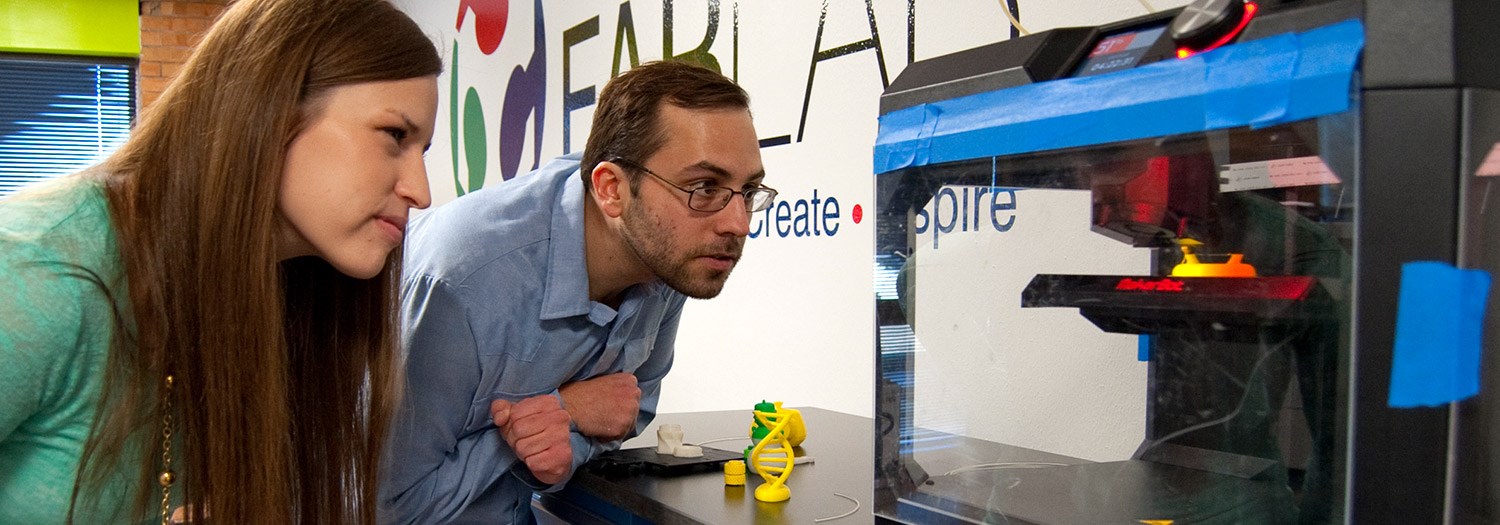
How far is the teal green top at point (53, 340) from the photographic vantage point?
846 mm

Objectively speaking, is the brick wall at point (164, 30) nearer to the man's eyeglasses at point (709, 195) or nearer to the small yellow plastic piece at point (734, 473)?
the man's eyeglasses at point (709, 195)

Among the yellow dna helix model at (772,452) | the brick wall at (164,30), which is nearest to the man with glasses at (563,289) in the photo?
the yellow dna helix model at (772,452)

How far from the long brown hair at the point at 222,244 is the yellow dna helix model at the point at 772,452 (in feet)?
1.66

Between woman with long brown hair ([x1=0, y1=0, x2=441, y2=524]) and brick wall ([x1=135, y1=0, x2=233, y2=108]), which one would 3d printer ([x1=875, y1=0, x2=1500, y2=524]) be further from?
brick wall ([x1=135, y1=0, x2=233, y2=108])

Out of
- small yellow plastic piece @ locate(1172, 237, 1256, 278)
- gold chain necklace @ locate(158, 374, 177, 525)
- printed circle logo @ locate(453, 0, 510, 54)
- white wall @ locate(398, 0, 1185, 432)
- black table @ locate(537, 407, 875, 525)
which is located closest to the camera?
small yellow plastic piece @ locate(1172, 237, 1256, 278)

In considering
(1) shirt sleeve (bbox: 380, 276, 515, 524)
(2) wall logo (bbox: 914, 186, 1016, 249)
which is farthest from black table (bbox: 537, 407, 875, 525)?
(2) wall logo (bbox: 914, 186, 1016, 249)

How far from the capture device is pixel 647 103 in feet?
5.68

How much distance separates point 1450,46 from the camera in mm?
670

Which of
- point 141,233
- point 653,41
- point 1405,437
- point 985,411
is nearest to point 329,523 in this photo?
point 141,233

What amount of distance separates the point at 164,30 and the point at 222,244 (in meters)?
6.33

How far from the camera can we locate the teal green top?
0.85m

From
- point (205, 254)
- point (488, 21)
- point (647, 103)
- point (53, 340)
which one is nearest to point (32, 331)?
point (53, 340)

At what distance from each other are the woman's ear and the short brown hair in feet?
0.08

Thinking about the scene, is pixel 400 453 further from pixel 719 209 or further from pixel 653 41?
pixel 653 41
